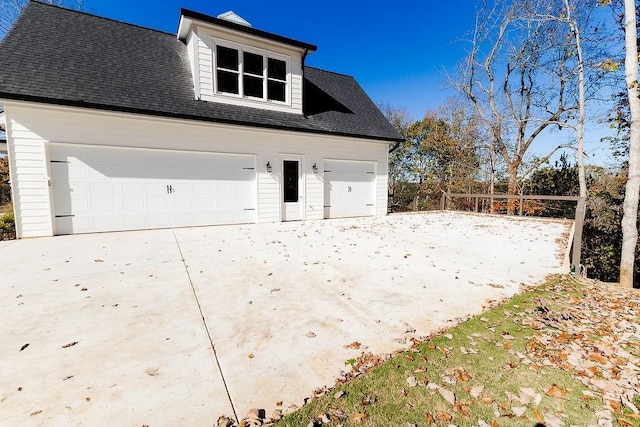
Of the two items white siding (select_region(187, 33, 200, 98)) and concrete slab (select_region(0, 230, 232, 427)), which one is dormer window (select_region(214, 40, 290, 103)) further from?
concrete slab (select_region(0, 230, 232, 427))

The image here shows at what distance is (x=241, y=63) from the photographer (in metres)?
8.67

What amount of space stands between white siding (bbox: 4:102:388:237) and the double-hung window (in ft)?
4.56

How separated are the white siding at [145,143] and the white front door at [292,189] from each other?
→ 23cm

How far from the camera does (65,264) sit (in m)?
4.61

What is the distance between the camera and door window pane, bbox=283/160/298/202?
31.7 feet

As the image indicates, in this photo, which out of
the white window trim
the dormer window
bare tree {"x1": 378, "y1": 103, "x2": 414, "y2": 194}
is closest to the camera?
the white window trim

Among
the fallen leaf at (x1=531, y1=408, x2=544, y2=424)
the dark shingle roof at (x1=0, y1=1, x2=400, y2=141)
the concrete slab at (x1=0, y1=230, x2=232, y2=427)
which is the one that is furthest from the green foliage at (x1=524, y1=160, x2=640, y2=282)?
the concrete slab at (x1=0, y1=230, x2=232, y2=427)

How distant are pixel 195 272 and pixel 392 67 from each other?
1772cm

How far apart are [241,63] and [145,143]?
370 cm

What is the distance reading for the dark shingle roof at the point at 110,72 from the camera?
656 cm

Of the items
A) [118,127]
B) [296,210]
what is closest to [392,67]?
[296,210]

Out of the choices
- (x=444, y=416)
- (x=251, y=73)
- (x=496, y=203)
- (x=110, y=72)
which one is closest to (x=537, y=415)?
(x=444, y=416)

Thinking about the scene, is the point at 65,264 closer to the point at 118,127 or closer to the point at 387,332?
the point at 118,127

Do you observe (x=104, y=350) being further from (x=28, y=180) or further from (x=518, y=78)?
(x=518, y=78)
